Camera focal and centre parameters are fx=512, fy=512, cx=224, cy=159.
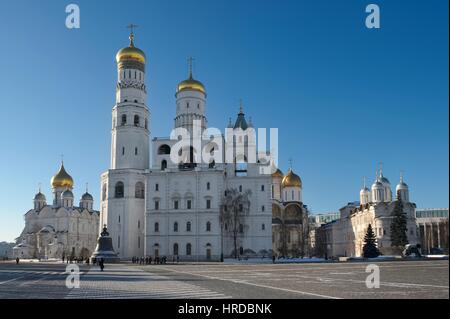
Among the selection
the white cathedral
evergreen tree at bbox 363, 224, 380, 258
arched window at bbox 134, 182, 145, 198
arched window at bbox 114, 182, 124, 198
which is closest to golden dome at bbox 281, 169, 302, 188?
the white cathedral

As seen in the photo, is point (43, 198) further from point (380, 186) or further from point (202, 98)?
point (380, 186)

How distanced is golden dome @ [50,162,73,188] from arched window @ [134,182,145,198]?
91.6ft

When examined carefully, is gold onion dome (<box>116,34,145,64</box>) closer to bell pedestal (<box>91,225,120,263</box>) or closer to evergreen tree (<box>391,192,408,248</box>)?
bell pedestal (<box>91,225,120,263</box>)

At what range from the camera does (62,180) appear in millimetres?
89500

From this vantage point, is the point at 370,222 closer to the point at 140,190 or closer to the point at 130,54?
the point at 140,190

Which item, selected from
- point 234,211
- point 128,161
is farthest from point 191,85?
point 234,211

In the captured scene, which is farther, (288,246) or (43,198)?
(43,198)

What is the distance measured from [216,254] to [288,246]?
2163 centimetres

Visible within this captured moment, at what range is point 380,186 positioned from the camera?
79.2m

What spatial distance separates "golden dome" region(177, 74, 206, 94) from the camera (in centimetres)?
6995

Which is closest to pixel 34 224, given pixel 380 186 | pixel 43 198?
pixel 43 198

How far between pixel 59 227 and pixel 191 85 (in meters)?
34.9

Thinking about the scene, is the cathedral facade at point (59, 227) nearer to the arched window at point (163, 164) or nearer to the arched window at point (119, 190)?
the arched window at point (119, 190)
